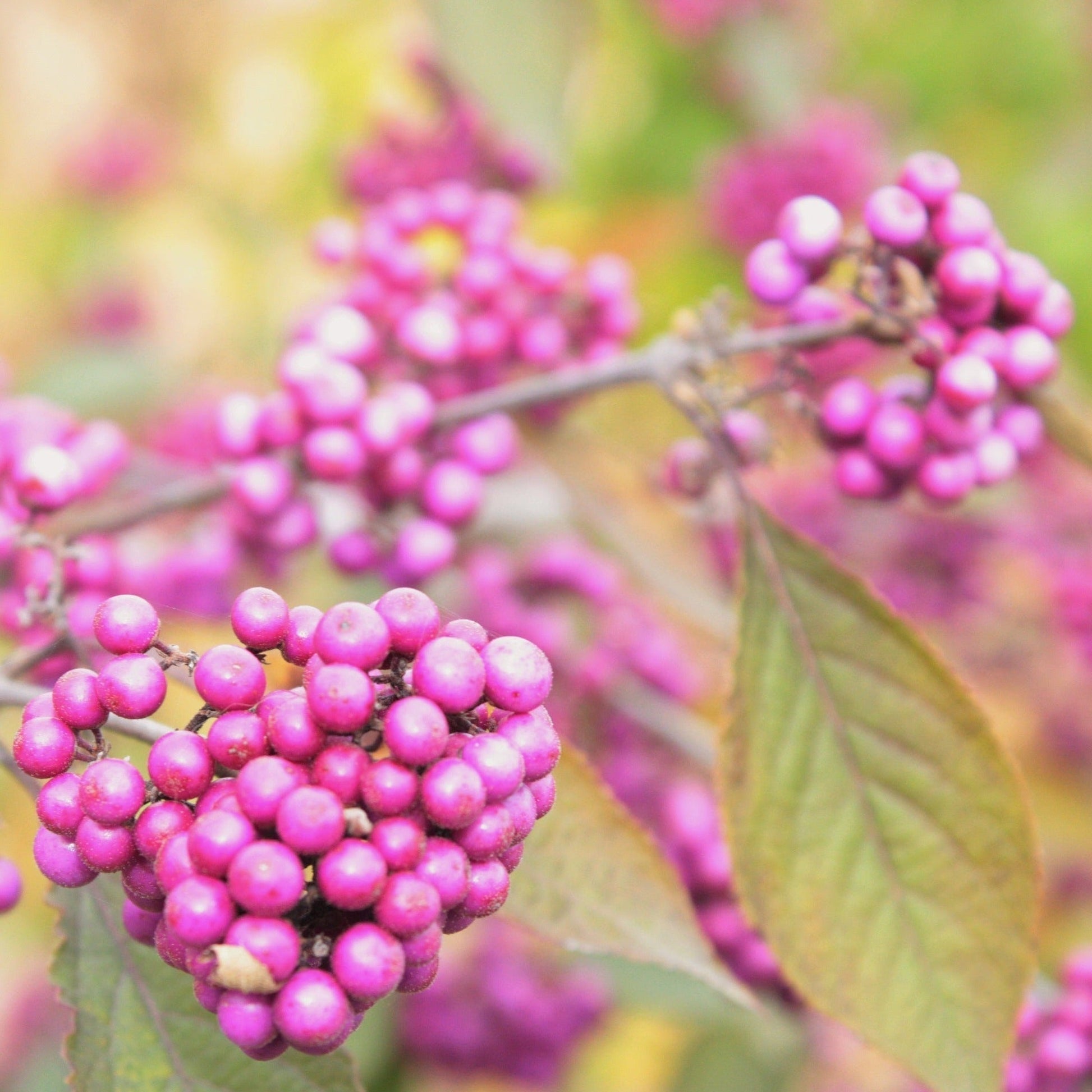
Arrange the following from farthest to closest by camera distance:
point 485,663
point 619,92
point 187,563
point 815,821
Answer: point 619,92 → point 187,563 → point 815,821 → point 485,663

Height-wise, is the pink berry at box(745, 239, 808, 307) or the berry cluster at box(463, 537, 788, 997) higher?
the pink berry at box(745, 239, 808, 307)

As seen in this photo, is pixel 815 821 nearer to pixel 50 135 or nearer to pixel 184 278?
pixel 184 278

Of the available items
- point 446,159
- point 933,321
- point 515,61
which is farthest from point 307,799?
point 446,159

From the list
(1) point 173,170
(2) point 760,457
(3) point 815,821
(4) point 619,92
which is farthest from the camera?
(1) point 173,170

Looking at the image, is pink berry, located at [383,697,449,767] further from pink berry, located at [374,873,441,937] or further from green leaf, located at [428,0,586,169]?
green leaf, located at [428,0,586,169]

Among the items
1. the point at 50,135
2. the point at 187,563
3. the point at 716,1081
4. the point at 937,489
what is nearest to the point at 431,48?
the point at 187,563

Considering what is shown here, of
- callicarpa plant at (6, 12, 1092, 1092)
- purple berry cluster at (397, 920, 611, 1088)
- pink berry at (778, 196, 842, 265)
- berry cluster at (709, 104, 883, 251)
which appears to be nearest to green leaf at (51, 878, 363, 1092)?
callicarpa plant at (6, 12, 1092, 1092)
